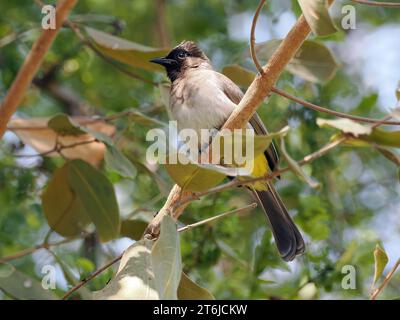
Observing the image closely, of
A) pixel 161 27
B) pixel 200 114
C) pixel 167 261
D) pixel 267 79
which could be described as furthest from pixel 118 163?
pixel 161 27

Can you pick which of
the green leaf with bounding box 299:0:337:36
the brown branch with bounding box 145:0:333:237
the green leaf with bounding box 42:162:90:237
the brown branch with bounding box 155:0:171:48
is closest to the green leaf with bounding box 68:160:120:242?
the green leaf with bounding box 42:162:90:237

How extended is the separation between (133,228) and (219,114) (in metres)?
0.60

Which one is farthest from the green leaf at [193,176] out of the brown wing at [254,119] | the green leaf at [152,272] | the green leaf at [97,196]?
the brown wing at [254,119]

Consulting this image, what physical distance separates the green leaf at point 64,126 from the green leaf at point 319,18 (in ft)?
3.86

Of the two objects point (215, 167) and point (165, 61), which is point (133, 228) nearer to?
point (165, 61)

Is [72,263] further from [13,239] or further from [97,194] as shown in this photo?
[97,194]

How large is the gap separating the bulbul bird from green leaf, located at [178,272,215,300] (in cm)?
81

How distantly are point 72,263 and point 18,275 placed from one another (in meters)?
1.04

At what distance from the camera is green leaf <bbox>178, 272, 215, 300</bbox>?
7.35 feet

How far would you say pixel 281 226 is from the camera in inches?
125

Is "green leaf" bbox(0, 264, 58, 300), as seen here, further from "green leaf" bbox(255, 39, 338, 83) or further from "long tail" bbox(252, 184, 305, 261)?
"green leaf" bbox(255, 39, 338, 83)

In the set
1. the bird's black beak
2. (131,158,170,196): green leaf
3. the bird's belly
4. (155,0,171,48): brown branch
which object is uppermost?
(155,0,171,48): brown branch

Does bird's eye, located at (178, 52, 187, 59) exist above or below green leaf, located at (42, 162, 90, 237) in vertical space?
above

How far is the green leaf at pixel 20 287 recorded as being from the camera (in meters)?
2.56
